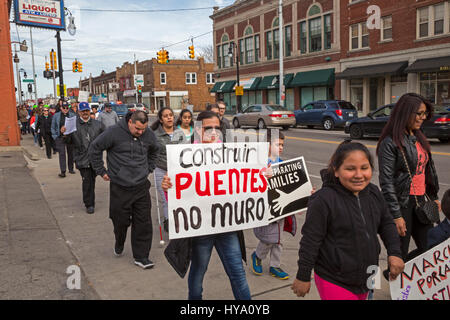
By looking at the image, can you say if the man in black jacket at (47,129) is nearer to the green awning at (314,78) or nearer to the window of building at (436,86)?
the window of building at (436,86)

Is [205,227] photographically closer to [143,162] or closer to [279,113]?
[143,162]

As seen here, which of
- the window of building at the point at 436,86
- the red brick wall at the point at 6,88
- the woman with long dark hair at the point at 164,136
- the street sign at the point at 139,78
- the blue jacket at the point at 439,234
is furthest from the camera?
the street sign at the point at 139,78

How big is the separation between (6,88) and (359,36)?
21864 mm

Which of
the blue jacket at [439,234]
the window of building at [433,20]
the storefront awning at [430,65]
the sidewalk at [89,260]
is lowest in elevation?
the sidewalk at [89,260]

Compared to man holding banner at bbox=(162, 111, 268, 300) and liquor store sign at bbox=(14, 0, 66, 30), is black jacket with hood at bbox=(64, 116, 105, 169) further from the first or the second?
liquor store sign at bbox=(14, 0, 66, 30)

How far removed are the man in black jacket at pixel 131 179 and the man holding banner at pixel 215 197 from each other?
4.99ft

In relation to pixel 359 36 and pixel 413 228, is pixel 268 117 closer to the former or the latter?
pixel 359 36

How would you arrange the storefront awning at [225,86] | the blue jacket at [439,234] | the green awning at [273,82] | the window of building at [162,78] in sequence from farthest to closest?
the window of building at [162,78] < the storefront awning at [225,86] < the green awning at [273,82] < the blue jacket at [439,234]

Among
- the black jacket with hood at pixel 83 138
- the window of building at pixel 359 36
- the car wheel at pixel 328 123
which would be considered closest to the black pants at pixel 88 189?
the black jacket with hood at pixel 83 138

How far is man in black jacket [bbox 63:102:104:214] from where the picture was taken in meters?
7.34

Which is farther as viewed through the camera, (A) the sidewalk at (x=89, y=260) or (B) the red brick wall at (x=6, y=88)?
(B) the red brick wall at (x=6, y=88)

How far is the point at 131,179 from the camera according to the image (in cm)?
477

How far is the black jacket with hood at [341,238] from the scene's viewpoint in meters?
2.49

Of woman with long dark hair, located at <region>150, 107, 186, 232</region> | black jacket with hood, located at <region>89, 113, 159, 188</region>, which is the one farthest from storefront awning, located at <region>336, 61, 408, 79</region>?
black jacket with hood, located at <region>89, 113, 159, 188</region>
